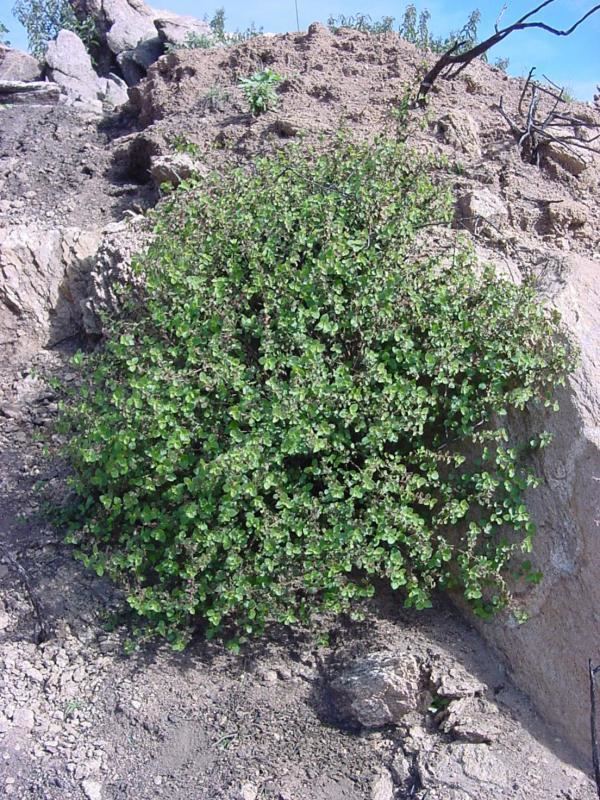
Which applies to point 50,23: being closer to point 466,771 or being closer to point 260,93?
point 260,93

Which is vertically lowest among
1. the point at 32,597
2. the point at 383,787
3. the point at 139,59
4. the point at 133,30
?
the point at 32,597

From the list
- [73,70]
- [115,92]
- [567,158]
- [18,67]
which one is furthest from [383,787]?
[18,67]

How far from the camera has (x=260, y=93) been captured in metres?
5.90

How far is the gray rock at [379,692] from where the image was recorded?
3.49m

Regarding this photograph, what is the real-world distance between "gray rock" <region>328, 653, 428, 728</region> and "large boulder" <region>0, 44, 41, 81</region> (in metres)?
6.98

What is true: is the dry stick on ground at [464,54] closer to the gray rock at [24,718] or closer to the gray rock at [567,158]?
the gray rock at [567,158]

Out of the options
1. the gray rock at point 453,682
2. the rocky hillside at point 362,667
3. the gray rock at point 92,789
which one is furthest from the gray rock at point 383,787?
the gray rock at point 92,789

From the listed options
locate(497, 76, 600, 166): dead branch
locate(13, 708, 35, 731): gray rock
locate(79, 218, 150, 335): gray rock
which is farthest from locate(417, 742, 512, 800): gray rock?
locate(497, 76, 600, 166): dead branch

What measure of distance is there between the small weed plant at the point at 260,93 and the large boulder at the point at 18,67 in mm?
3531

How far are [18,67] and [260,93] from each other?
3.96 m

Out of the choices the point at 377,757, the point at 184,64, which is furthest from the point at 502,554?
the point at 184,64

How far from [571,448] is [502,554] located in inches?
20.3

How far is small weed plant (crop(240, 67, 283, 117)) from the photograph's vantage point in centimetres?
589

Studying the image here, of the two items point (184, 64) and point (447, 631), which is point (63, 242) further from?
point (447, 631)
